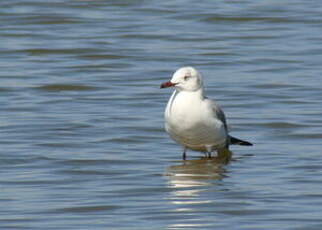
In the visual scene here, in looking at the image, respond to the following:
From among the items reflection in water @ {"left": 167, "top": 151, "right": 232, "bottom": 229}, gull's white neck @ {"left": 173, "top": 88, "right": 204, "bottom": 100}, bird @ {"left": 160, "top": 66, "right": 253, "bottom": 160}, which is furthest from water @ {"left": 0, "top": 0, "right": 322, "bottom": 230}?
gull's white neck @ {"left": 173, "top": 88, "right": 204, "bottom": 100}

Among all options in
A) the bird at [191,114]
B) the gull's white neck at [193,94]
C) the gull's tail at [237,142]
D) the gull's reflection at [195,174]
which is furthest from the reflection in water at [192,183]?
the gull's white neck at [193,94]

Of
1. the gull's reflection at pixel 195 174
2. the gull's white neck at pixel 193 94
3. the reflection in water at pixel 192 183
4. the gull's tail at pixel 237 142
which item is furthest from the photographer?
the gull's tail at pixel 237 142

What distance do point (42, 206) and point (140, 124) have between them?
12.4 ft

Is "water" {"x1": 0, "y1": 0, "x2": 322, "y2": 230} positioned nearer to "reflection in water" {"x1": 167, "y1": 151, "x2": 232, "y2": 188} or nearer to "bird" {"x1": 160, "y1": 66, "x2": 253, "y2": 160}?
"reflection in water" {"x1": 167, "y1": 151, "x2": 232, "y2": 188}

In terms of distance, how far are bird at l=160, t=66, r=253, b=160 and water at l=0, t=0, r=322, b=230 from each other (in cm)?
26

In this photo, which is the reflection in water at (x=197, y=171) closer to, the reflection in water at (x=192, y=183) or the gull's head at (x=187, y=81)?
the reflection in water at (x=192, y=183)

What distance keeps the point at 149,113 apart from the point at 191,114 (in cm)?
254

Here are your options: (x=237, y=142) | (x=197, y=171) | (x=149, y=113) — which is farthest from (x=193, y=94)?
(x=149, y=113)

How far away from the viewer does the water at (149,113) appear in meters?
8.50

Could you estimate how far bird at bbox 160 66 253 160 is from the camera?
1035cm

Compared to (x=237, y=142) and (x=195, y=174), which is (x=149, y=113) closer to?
(x=237, y=142)

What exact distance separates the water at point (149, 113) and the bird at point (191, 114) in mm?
264

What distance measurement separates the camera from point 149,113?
1285cm

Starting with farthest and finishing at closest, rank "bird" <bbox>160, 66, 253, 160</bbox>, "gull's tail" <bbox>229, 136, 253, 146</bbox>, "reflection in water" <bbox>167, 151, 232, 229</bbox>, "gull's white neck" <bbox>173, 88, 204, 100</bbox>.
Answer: "gull's tail" <bbox>229, 136, 253, 146</bbox> → "gull's white neck" <bbox>173, 88, 204, 100</bbox> → "bird" <bbox>160, 66, 253, 160</bbox> → "reflection in water" <bbox>167, 151, 232, 229</bbox>
